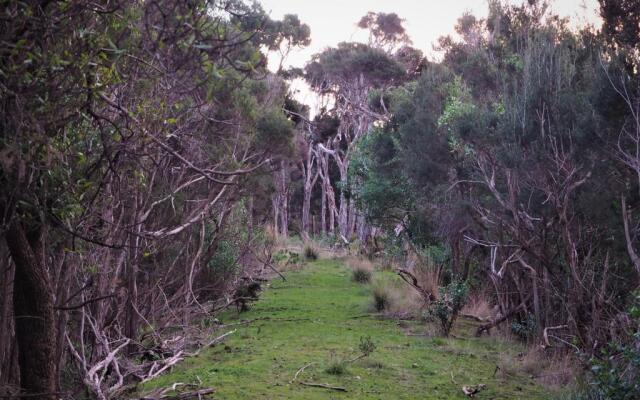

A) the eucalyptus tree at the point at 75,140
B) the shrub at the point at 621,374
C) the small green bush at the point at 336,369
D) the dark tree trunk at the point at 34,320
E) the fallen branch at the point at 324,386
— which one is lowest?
the fallen branch at the point at 324,386

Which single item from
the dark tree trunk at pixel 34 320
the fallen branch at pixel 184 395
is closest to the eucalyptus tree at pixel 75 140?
the dark tree trunk at pixel 34 320

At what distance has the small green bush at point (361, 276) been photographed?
21.2m

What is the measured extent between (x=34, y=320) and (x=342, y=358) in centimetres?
557

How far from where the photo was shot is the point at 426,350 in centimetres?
1127

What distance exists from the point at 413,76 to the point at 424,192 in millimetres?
17660

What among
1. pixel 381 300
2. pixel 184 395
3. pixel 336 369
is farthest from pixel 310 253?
pixel 184 395

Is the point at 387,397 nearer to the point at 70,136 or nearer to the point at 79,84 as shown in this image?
the point at 70,136

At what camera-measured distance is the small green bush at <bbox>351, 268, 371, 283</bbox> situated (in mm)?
21217

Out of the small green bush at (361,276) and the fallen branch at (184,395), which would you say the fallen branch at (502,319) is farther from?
the small green bush at (361,276)

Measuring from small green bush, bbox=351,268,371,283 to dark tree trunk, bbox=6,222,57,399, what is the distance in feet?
53.1

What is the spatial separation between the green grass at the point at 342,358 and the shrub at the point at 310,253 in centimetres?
1275

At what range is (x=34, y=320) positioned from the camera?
16.9 ft

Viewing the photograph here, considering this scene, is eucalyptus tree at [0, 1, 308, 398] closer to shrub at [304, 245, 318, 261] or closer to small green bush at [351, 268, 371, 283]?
small green bush at [351, 268, 371, 283]

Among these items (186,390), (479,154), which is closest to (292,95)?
(479,154)
